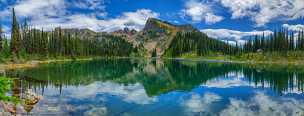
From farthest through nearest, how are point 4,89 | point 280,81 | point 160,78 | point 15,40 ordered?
point 15,40 < point 160,78 < point 280,81 < point 4,89

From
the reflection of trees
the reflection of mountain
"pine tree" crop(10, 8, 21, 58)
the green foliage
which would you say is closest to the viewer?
the green foliage

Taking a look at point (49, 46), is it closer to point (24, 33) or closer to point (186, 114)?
point (24, 33)

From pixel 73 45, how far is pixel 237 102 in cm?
16332

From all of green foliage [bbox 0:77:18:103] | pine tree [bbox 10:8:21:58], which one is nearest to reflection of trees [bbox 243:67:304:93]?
green foliage [bbox 0:77:18:103]

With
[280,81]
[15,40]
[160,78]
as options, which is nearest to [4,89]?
[280,81]

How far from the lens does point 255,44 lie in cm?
18775

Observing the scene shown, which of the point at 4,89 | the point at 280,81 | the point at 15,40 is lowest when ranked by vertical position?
the point at 280,81

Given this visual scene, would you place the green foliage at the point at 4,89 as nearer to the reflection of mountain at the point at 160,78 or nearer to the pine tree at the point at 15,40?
the reflection of mountain at the point at 160,78

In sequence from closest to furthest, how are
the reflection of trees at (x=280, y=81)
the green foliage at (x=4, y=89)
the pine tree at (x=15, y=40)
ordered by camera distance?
the green foliage at (x=4, y=89), the reflection of trees at (x=280, y=81), the pine tree at (x=15, y=40)

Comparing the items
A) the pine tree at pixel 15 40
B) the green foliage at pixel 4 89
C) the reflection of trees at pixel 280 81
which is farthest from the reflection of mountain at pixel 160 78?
the pine tree at pixel 15 40

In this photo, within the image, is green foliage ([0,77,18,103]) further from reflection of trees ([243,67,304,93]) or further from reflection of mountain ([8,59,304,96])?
reflection of trees ([243,67,304,93])

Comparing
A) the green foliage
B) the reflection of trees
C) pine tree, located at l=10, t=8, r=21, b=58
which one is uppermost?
pine tree, located at l=10, t=8, r=21, b=58

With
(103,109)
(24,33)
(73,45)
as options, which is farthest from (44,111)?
(73,45)

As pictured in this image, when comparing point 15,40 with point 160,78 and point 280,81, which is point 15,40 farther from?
point 280,81
